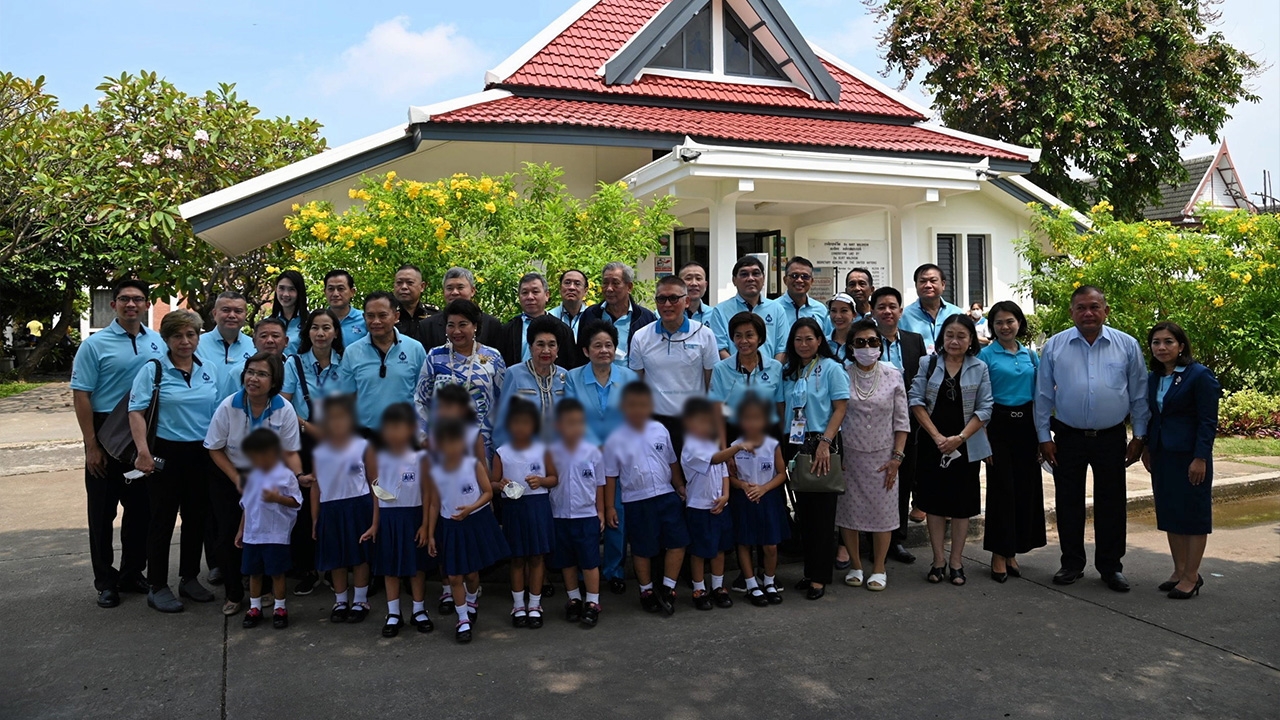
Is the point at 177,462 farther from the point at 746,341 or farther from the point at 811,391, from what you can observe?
the point at 746,341

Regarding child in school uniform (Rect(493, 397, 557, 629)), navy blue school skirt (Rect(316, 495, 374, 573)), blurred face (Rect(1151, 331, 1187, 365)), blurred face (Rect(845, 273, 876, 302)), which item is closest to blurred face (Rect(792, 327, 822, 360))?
child in school uniform (Rect(493, 397, 557, 629))

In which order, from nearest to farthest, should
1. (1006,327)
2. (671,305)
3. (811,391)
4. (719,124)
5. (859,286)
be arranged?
(671,305)
(811,391)
(1006,327)
(859,286)
(719,124)

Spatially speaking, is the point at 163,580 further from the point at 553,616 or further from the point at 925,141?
the point at 925,141

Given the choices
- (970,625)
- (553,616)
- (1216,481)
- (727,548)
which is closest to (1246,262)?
(1216,481)

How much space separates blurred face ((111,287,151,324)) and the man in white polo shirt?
343cm

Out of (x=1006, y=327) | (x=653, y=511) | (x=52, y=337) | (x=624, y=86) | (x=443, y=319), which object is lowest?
(x=653, y=511)

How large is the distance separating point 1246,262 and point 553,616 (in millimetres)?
8992

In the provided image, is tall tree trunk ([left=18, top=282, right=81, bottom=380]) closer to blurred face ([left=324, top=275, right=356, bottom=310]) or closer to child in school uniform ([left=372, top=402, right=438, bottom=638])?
blurred face ([left=324, top=275, right=356, bottom=310])

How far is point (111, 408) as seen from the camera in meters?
4.66

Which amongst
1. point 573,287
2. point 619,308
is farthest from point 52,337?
point 619,308

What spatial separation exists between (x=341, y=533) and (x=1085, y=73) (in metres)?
19.0

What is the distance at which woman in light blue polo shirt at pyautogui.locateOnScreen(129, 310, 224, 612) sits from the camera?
4246mm

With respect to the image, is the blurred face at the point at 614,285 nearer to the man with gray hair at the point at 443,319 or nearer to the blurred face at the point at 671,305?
the man with gray hair at the point at 443,319

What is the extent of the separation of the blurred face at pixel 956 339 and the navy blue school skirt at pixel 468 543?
260 centimetres
